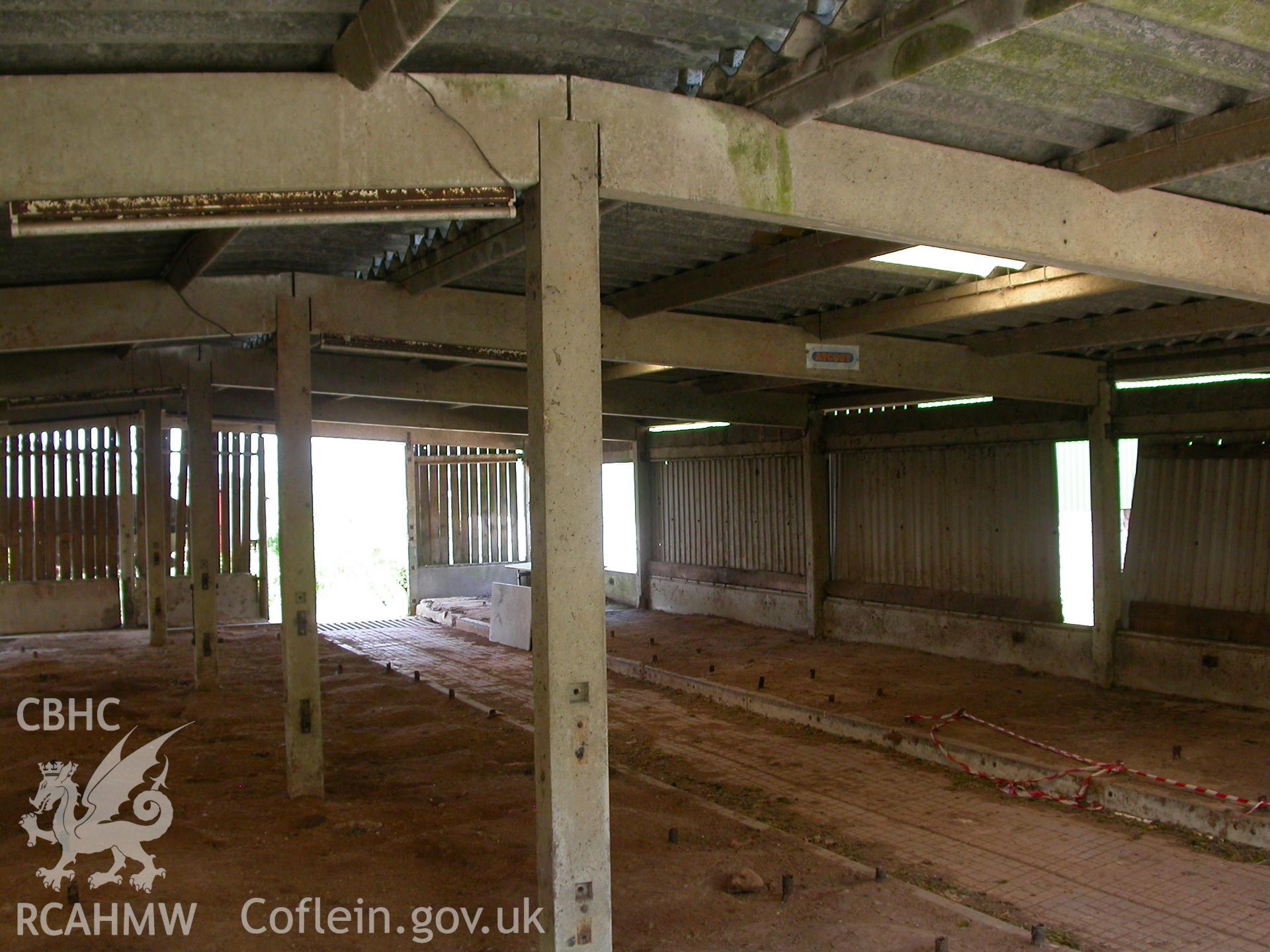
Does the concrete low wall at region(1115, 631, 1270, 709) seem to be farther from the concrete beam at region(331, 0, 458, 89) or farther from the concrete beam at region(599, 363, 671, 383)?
the concrete beam at region(331, 0, 458, 89)

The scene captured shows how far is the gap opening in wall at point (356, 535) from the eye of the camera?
30.4 metres

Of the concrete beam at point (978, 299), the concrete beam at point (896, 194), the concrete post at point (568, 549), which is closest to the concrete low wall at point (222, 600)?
the concrete beam at point (978, 299)

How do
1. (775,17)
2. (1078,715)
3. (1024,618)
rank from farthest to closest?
(1024,618)
(1078,715)
(775,17)

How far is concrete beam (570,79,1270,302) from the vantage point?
4254 millimetres

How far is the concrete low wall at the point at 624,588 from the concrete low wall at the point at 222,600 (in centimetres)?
714

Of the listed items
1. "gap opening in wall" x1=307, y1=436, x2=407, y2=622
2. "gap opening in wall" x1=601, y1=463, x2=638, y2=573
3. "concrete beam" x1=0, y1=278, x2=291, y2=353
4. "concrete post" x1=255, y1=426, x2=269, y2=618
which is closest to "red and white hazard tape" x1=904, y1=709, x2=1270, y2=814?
"concrete beam" x1=0, y1=278, x2=291, y2=353

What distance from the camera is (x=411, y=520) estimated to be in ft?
72.2

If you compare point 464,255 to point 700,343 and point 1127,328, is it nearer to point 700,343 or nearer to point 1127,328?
point 700,343

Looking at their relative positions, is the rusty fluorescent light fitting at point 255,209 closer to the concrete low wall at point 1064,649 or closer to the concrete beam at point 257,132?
the concrete beam at point 257,132

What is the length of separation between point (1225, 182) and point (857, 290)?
3311mm

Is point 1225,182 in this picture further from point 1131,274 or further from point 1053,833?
point 1053,833

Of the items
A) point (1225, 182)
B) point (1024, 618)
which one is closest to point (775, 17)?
point (1225, 182)

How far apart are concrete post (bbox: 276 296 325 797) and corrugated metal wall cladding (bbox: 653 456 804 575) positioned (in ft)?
33.1

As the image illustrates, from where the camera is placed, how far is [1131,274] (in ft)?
18.6
